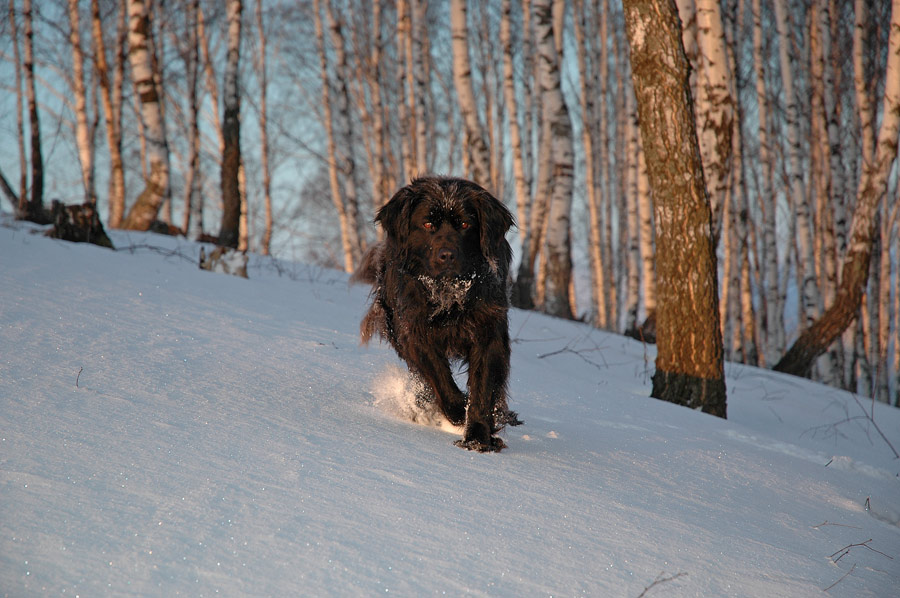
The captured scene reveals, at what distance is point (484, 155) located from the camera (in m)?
9.74

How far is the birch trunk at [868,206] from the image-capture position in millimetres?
7301

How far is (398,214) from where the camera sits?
319 cm

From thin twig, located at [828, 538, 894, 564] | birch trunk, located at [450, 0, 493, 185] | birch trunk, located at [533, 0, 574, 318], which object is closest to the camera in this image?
thin twig, located at [828, 538, 894, 564]

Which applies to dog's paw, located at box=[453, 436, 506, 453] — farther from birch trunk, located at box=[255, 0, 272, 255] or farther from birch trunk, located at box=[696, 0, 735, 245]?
birch trunk, located at box=[255, 0, 272, 255]

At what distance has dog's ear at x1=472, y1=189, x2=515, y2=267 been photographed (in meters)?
3.12

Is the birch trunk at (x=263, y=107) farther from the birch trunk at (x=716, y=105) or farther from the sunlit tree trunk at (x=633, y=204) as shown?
the birch trunk at (x=716, y=105)

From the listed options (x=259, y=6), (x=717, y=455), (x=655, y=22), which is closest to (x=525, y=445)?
(x=717, y=455)

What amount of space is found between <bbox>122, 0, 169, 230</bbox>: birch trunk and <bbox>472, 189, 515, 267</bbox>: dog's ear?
24.8ft

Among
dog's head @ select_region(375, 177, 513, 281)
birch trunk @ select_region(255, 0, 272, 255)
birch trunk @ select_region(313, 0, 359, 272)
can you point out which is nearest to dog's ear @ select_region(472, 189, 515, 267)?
dog's head @ select_region(375, 177, 513, 281)

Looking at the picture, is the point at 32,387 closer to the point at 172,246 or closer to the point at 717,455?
the point at 717,455

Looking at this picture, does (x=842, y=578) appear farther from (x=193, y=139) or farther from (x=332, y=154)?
(x=332, y=154)

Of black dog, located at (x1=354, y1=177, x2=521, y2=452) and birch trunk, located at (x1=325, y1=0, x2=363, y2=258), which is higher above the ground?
birch trunk, located at (x1=325, y1=0, x2=363, y2=258)

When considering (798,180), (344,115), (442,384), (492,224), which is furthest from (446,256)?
(344,115)

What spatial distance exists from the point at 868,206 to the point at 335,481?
7.88m
